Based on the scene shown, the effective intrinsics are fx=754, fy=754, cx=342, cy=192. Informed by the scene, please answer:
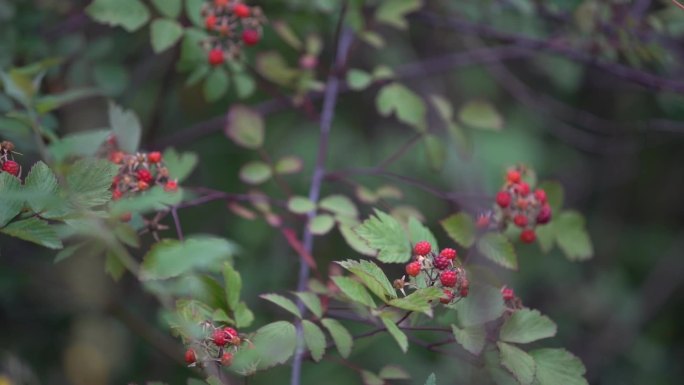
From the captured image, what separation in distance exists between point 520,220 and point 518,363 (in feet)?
1.10

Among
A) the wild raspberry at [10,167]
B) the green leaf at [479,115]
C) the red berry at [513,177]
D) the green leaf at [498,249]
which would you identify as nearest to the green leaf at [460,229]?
the green leaf at [498,249]

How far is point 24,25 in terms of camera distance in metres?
1.85

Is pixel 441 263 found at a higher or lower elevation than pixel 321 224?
higher

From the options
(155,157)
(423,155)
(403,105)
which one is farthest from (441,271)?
(423,155)

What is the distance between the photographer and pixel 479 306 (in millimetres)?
1134

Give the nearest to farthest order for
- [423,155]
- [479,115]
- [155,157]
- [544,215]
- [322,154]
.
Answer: [155,157]
[544,215]
[322,154]
[479,115]
[423,155]

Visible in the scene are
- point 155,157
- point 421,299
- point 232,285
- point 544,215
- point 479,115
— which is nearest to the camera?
point 421,299

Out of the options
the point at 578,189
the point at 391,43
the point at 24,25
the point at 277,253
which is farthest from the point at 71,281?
the point at 578,189

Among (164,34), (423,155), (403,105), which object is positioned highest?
(164,34)

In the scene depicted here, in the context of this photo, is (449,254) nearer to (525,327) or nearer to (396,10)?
(525,327)

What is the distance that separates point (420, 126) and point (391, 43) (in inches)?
48.4

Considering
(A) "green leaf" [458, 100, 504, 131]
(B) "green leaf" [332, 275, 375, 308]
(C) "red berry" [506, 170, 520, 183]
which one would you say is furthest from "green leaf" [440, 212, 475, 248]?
(A) "green leaf" [458, 100, 504, 131]

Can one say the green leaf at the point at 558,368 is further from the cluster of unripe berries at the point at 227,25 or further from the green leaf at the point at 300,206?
the cluster of unripe berries at the point at 227,25

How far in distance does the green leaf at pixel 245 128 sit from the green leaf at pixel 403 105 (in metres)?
0.28
